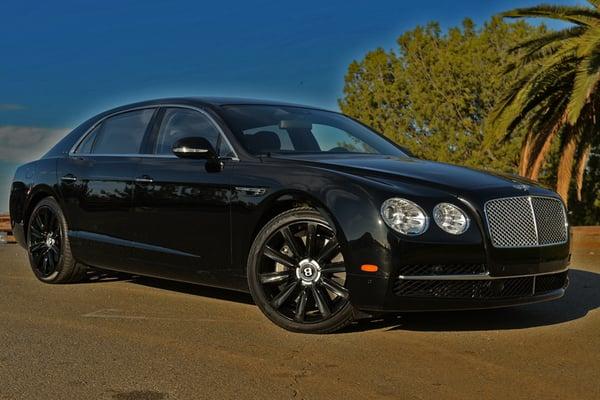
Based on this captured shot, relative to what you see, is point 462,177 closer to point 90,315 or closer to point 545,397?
point 545,397

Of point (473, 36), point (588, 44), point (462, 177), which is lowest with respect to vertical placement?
point (462, 177)

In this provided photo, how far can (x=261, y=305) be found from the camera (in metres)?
5.59

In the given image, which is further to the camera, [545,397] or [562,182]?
[562,182]

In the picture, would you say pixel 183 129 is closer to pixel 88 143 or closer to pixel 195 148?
pixel 195 148

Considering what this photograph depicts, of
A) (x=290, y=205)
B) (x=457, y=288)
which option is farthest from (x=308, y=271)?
(x=457, y=288)

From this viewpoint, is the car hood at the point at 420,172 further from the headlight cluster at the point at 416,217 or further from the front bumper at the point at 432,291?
the front bumper at the point at 432,291

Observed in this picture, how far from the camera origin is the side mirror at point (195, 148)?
6.06 meters

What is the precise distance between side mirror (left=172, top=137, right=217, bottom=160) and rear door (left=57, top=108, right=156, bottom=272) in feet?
2.62

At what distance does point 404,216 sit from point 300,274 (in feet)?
2.80

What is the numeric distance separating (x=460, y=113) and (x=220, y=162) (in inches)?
1454

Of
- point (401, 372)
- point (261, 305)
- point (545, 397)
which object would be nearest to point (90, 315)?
point (261, 305)

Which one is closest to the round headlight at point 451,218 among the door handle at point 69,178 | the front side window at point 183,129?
the front side window at point 183,129

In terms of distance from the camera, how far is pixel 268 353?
4.80 meters

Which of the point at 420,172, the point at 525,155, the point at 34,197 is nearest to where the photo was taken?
the point at 420,172
